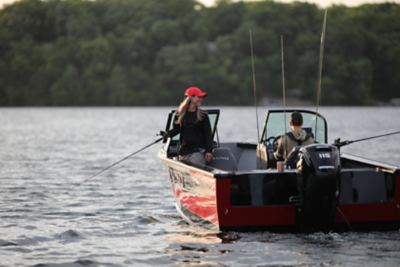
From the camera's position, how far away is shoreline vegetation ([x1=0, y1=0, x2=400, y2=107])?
319 feet

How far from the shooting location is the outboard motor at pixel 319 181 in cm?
796

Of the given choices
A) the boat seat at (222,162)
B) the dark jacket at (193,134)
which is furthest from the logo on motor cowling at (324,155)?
the boat seat at (222,162)

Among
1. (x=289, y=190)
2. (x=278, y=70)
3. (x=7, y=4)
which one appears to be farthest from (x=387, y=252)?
(x=7, y=4)

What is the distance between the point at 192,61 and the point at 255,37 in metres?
11.3

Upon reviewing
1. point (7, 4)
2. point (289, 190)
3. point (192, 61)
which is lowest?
point (289, 190)

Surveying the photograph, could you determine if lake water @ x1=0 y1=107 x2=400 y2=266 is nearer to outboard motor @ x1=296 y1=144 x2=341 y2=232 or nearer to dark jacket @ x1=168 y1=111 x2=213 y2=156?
outboard motor @ x1=296 y1=144 x2=341 y2=232

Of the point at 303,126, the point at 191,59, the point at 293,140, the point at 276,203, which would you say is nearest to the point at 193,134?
the point at 293,140

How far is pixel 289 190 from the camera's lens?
8.46 metres

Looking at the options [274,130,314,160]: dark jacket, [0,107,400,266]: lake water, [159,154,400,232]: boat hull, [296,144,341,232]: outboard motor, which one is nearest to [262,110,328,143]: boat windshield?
[274,130,314,160]: dark jacket

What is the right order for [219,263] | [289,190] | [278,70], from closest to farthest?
[219,263], [289,190], [278,70]

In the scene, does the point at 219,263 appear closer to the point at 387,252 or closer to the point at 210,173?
the point at 210,173

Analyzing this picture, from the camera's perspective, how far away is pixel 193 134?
32.0 feet

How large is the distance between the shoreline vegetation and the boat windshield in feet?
276

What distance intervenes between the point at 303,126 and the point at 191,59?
88.2 metres
